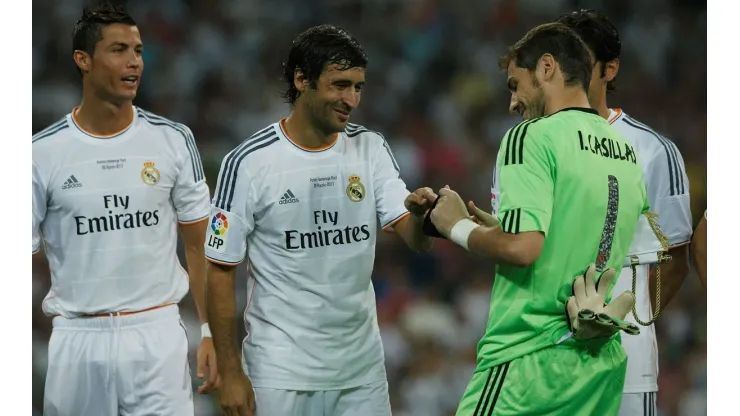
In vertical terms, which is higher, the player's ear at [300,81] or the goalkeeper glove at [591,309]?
the player's ear at [300,81]

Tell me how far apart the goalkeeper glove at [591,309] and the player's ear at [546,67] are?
625 millimetres

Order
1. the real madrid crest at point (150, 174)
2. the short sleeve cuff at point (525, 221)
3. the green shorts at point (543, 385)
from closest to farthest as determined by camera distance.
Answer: the short sleeve cuff at point (525, 221)
the green shorts at point (543, 385)
the real madrid crest at point (150, 174)

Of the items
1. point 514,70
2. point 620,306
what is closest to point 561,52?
point 514,70

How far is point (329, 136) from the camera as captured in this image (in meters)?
3.90

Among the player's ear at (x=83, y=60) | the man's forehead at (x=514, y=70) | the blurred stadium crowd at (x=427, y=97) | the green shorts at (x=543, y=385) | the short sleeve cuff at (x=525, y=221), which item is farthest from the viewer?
the blurred stadium crowd at (x=427, y=97)

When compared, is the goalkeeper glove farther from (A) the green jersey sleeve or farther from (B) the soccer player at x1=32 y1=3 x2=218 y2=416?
(B) the soccer player at x1=32 y1=3 x2=218 y2=416

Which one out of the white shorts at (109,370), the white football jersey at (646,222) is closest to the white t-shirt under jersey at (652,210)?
the white football jersey at (646,222)

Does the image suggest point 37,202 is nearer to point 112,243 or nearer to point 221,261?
point 112,243

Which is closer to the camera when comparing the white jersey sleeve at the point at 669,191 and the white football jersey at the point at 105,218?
the white football jersey at the point at 105,218

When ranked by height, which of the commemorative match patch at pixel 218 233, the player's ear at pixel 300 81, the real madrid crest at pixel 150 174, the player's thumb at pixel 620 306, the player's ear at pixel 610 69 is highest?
the player's ear at pixel 610 69

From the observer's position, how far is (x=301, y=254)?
3746 millimetres

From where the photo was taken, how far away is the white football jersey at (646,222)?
155 inches

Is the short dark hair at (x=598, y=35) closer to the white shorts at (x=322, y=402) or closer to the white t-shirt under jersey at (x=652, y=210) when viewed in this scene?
the white t-shirt under jersey at (x=652, y=210)

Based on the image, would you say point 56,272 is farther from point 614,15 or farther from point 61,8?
point 614,15
